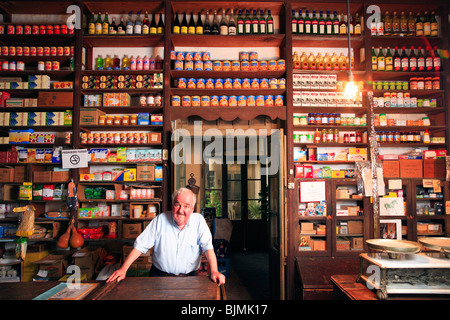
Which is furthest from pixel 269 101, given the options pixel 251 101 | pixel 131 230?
pixel 131 230

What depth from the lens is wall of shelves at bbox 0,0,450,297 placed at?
382cm

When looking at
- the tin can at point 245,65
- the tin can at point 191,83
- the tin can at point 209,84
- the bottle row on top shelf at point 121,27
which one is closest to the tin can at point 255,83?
the tin can at point 245,65

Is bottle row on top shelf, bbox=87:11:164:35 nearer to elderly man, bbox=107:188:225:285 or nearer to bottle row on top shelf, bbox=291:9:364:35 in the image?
bottle row on top shelf, bbox=291:9:364:35

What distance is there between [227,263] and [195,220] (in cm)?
304

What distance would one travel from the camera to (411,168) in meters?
3.87

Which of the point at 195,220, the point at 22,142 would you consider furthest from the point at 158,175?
the point at 22,142

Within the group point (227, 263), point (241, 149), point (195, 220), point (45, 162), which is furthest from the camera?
point (241, 149)

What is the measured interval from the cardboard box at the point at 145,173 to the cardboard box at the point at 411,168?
3514 mm

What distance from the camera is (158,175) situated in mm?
3867

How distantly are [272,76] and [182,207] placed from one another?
2.67 metres

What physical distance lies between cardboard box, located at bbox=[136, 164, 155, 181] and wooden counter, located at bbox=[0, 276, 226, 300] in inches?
79.3

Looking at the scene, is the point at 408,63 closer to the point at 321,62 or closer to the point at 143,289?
the point at 321,62

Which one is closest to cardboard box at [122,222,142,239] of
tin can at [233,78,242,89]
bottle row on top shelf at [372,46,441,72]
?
tin can at [233,78,242,89]
